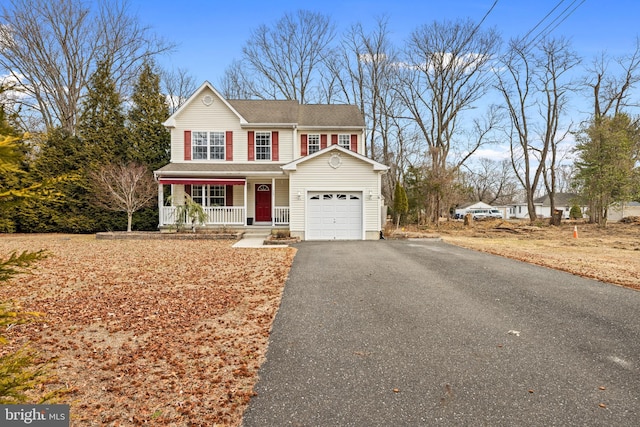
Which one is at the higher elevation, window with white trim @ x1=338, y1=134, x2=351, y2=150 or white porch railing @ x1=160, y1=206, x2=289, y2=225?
window with white trim @ x1=338, y1=134, x2=351, y2=150

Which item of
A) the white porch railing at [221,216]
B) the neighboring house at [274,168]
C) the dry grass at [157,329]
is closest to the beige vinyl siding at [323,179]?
the neighboring house at [274,168]

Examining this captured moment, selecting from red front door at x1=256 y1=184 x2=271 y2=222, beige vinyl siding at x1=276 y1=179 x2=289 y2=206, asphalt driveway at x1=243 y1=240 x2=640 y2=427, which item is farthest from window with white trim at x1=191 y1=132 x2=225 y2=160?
asphalt driveway at x1=243 y1=240 x2=640 y2=427

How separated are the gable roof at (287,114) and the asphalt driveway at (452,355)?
13.6 metres

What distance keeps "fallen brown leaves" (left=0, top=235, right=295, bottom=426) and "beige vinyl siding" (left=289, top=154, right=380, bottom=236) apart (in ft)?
22.2

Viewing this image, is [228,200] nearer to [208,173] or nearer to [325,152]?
[208,173]

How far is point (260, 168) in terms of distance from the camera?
18.2 m

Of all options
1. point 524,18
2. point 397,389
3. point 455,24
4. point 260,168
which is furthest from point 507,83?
point 397,389

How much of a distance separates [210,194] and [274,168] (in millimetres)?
3631

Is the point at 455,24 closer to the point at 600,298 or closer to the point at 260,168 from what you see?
the point at 260,168

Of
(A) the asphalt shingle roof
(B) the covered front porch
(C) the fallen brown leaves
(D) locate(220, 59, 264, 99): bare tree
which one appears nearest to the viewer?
(C) the fallen brown leaves

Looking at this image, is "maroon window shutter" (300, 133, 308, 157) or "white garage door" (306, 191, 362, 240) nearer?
"white garage door" (306, 191, 362, 240)

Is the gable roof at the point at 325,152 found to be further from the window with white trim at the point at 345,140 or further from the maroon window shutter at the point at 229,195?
the maroon window shutter at the point at 229,195

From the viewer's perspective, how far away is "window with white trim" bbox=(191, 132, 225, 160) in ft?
61.8

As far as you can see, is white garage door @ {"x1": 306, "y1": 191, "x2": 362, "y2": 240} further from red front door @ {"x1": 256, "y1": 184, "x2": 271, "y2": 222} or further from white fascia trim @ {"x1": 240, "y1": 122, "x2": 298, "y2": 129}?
white fascia trim @ {"x1": 240, "y1": 122, "x2": 298, "y2": 129}
